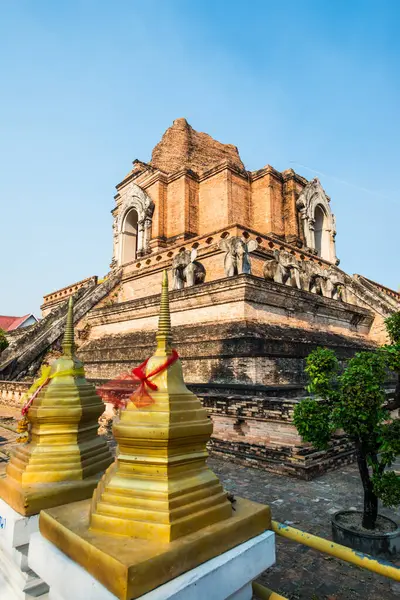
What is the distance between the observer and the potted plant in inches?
143

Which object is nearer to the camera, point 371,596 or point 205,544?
point 205,544

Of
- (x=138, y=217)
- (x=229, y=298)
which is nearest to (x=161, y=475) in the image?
(x=229, y=298)

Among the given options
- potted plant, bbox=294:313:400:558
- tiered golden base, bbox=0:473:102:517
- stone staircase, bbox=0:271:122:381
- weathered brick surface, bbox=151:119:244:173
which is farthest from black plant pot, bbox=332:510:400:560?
weathered brick surface, bbox=151:119:244:173

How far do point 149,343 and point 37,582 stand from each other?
10.3 metres

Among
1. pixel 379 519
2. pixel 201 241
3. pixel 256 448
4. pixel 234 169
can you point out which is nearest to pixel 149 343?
pixel 201 241

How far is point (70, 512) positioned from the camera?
2.02 m

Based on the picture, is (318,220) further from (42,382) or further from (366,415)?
(42,382)

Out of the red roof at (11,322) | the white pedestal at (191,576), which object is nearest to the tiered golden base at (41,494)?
the white pedestal at (191,576)

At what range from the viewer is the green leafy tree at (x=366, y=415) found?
3.69 m

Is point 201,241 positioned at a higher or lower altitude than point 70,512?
higher

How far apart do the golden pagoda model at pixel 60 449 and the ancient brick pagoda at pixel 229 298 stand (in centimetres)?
427

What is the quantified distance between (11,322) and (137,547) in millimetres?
37163

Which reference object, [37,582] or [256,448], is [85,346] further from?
[37,582]

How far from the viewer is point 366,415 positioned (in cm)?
368
